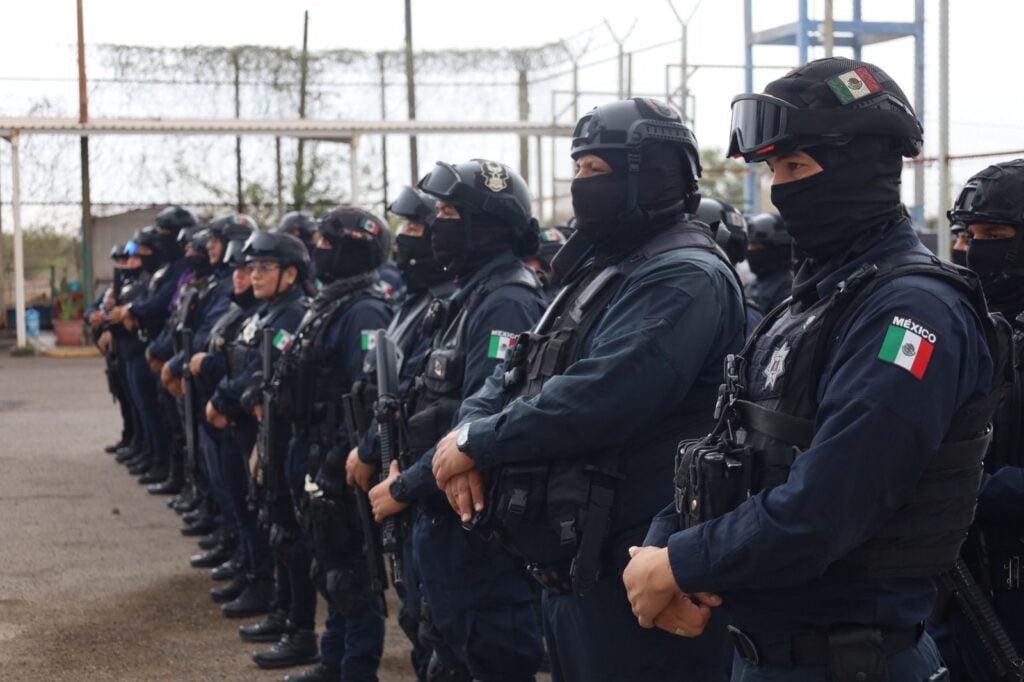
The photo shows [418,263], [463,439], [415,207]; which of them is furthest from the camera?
[415,207]

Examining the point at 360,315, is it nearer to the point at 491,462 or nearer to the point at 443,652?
the point at 443,652

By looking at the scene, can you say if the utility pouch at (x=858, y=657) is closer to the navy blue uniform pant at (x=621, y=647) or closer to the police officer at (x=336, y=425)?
the navy blue uniform pant at (x=621, y=647)

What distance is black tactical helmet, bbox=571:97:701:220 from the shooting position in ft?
11.7

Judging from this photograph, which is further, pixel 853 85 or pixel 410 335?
pixel 410 335

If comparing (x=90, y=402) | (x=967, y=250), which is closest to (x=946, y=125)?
(x=967, y=250)

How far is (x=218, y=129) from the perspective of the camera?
19.5m

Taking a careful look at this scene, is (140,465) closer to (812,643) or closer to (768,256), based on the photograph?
(768,256)

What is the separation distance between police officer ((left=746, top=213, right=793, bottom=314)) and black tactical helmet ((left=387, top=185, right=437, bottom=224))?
2334mm

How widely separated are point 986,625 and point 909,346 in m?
1.45

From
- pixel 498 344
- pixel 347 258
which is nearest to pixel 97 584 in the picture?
pixel 347 258

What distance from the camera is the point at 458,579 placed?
14.1 ft

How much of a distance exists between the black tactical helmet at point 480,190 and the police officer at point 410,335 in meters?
0.31

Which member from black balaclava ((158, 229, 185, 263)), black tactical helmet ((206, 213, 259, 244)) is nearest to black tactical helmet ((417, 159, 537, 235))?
black tactical helmet ((206, 213, 259, 244))

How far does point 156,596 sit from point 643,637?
4.72 m
